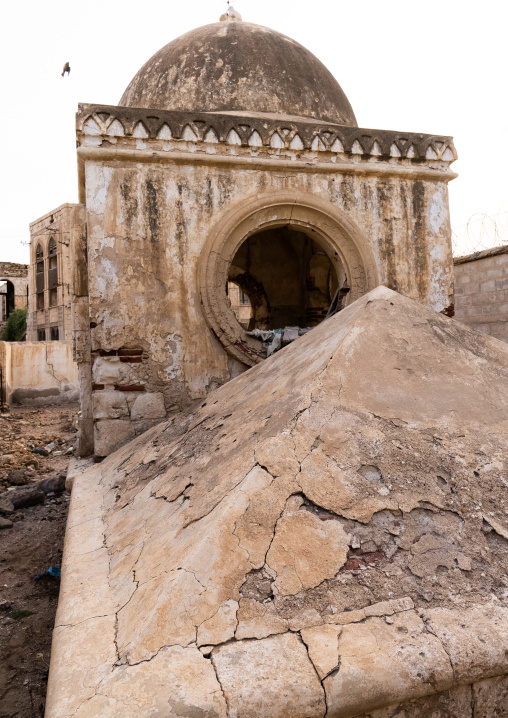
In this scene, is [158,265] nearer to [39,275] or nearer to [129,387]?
[129,387]

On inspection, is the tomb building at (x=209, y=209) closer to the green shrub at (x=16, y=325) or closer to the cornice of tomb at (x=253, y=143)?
the cornice of tomb at (x=253, y=143)

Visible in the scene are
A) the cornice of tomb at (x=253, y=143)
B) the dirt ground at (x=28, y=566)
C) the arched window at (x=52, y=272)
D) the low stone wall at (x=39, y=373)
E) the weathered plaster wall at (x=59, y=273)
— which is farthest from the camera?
the arched window at (x=52, y=272)

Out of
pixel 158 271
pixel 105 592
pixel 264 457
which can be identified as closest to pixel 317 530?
pixel 264 457

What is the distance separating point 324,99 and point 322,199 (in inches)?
62.9

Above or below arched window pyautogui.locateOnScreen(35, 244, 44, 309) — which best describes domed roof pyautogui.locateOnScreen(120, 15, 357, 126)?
below

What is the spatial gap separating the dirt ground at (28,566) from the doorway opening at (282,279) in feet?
12.6

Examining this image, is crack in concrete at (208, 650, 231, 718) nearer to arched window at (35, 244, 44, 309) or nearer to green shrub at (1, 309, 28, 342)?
arched window at (35, 244, 44, 309)

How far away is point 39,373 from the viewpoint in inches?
497

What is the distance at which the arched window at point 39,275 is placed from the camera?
23.9 metres

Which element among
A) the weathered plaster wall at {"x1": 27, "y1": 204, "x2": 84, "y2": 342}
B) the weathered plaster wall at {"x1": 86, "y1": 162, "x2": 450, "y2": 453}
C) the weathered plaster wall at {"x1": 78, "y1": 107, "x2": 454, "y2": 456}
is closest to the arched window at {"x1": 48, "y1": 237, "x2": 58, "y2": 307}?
the weathered plaster wall at {"x1": 27, "y1": 204, "x2": 84, "y2": 342}

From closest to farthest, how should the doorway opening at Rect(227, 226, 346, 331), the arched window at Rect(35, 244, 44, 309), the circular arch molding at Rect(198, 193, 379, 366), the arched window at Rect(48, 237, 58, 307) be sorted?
the circular arch molding at Rect(198, 193, 379, 366)
the doorway opening at Rect(227, 226, 346, 331)
the arched window at Rect(48, 237, 58, 307)
the arched window at Rect(35, 244, 44, 309)

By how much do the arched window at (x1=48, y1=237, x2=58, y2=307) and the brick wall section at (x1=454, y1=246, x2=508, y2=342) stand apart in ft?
62.7

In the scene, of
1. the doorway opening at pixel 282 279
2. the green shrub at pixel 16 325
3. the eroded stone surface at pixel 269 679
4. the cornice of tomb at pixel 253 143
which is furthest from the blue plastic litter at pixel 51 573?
the green shrub at pixel 16 325

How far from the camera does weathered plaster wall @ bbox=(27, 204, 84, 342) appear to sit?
862 inches
